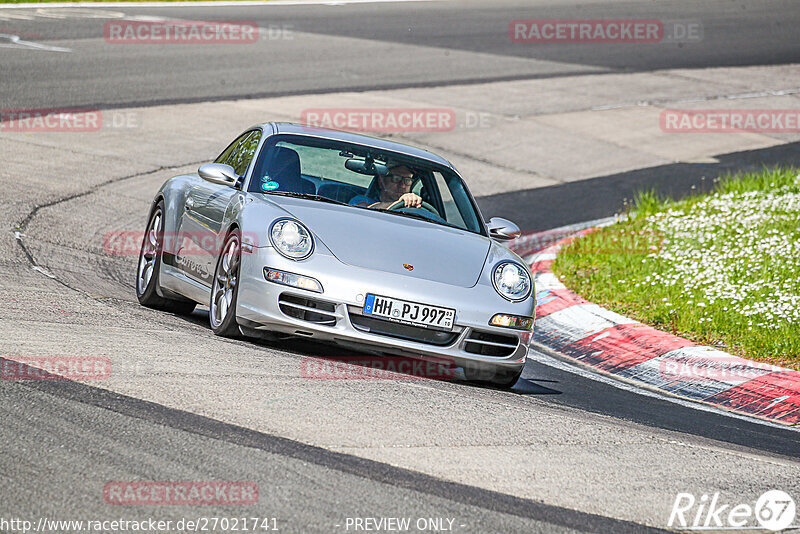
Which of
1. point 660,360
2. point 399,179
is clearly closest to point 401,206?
point 399,179

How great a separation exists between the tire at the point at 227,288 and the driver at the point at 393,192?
1.01 meters

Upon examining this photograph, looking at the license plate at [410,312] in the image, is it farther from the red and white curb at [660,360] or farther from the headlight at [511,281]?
the red and white curb at [660,360]

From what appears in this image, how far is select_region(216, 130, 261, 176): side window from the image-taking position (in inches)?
300

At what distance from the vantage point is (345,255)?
6.35m

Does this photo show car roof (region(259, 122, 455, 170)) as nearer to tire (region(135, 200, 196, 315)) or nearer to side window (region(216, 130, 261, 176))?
side window (region(216, 130, 261, 176))

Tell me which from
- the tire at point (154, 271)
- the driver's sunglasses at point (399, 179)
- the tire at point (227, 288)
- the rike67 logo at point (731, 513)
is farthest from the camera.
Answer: the tire at point (154, 271)

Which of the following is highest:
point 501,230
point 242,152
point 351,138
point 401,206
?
point 351,138

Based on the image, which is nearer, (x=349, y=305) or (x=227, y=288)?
(x=349, y=305)

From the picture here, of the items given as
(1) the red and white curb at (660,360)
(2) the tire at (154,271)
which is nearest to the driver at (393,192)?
(2) the tire at (154,271)

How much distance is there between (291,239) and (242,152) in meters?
1.76

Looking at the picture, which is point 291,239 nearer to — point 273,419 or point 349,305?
point 349,305

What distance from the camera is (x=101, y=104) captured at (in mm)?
15469

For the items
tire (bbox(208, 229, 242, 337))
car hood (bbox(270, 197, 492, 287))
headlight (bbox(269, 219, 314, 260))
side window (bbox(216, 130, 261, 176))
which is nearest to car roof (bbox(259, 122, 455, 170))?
side window (bbox(216, 130, 261, 176))

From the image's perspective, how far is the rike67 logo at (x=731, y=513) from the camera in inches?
172
